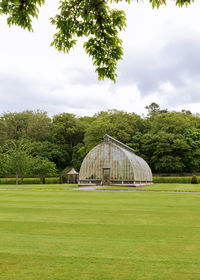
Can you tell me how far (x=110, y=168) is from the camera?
45.2 m

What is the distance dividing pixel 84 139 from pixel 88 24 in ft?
213

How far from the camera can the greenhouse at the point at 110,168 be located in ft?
144

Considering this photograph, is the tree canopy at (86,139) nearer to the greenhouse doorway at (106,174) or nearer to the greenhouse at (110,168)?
the greenhouse at (110,168)

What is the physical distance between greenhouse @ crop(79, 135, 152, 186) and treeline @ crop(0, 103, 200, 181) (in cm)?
1636

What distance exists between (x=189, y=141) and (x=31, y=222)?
63.0 metres

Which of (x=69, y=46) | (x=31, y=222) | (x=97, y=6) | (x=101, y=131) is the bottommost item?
(x=31, y=222)

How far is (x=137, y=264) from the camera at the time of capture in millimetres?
5469

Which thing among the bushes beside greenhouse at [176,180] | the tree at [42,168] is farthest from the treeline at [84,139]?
the bushes beside greenhouse at [176,180]

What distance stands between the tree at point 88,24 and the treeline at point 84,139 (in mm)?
51621

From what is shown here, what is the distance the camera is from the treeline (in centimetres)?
6284

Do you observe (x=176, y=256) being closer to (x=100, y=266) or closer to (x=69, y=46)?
(x=100, y=266)

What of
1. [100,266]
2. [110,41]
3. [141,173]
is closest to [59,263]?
[100,266]

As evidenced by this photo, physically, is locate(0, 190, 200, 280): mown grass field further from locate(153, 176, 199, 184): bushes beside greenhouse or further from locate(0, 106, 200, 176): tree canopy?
locate(0, 106, 200, 176): tree canopy

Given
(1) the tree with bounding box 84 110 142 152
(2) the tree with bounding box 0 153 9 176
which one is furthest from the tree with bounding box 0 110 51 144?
(2) the tree with bounding box 0 153 9 176
